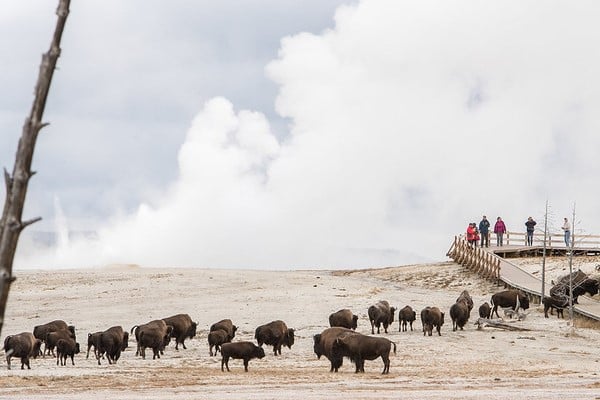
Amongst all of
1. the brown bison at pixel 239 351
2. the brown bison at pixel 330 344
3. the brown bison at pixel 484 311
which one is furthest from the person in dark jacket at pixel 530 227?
the brown bison at pixel 239 351

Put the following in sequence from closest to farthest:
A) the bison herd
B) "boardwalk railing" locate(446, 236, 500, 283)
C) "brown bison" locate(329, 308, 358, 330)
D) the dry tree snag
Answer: the dry tree snag → the bison herd → "brown bison" locate(329, 308, 358, 330) → "boardwalk railing" locate(446, 236, 500, 283)

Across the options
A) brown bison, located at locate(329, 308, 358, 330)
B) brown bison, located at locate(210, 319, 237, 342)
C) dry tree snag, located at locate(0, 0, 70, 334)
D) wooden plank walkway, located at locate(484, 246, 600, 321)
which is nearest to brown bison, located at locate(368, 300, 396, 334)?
brown bison, located at locate(329, 308, 358, 330)

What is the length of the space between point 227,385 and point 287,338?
7.77 meters

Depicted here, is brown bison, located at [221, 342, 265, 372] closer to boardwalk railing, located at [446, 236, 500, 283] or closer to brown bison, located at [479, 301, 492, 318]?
brown bison, located at [479, 301, 492, 318]

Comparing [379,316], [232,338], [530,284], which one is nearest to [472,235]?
[530,284]

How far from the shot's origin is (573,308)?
42969 mm

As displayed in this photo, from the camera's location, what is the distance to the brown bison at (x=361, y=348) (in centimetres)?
2489

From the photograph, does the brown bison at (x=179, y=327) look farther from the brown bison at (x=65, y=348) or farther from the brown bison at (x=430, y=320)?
the brown bison at (x=430, y=320)

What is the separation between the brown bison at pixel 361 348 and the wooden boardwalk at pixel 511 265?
1786cm

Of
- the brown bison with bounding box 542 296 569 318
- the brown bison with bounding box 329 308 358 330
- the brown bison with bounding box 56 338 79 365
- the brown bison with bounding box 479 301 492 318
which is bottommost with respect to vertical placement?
the brown bison with bounding box 56 338 79 365

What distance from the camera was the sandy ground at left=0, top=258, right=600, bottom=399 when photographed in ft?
72.5

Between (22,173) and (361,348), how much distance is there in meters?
22.6

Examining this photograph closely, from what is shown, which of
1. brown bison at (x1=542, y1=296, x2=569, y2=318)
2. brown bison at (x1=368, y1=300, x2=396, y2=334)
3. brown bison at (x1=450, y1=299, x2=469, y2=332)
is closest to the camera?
brown bison at (x1=368, y1=300, x2=396, y2=334)

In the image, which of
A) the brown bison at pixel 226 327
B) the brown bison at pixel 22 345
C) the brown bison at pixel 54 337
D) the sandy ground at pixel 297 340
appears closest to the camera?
the sandy ground at pixel 297 340
